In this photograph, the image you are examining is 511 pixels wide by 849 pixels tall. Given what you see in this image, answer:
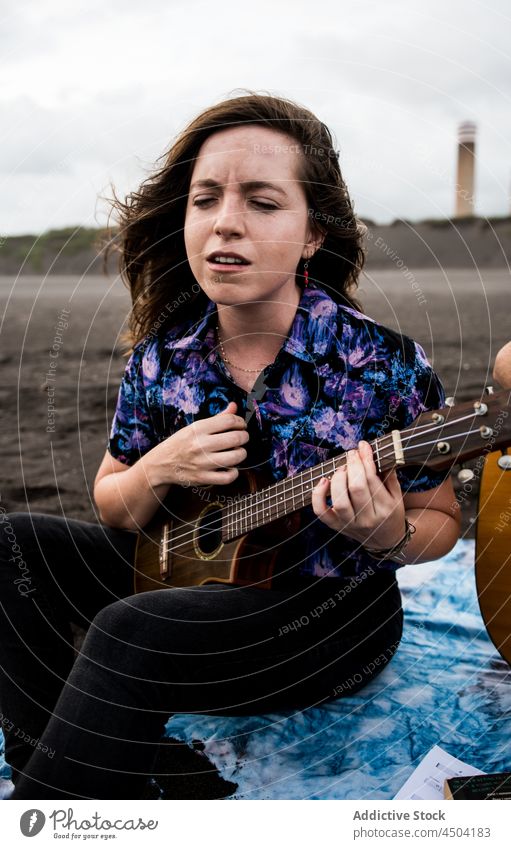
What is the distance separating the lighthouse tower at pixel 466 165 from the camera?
1.84m

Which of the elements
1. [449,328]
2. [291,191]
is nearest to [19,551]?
[291,191]

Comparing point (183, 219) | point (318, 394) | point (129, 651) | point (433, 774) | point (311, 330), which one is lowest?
point (433, 774)

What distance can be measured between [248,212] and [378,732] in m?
1.13

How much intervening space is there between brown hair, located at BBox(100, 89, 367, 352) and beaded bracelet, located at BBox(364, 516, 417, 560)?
57cm

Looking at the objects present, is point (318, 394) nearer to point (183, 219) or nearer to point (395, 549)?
point (395, 549)

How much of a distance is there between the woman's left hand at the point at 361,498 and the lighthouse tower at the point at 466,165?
78 centimetres

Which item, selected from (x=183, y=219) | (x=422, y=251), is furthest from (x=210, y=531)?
(x=422, y=251)

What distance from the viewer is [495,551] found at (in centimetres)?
171

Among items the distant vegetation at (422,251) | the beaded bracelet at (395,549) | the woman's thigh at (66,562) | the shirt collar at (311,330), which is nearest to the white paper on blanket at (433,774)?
the beaded bracelet at (395,549)

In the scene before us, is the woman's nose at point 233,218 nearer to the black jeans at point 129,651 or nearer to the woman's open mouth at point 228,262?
the woman's open mouth at point 228,262

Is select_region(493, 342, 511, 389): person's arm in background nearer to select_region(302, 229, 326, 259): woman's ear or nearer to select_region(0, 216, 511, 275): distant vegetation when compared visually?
select_region(302, 229, 326, 259): woman's ear
